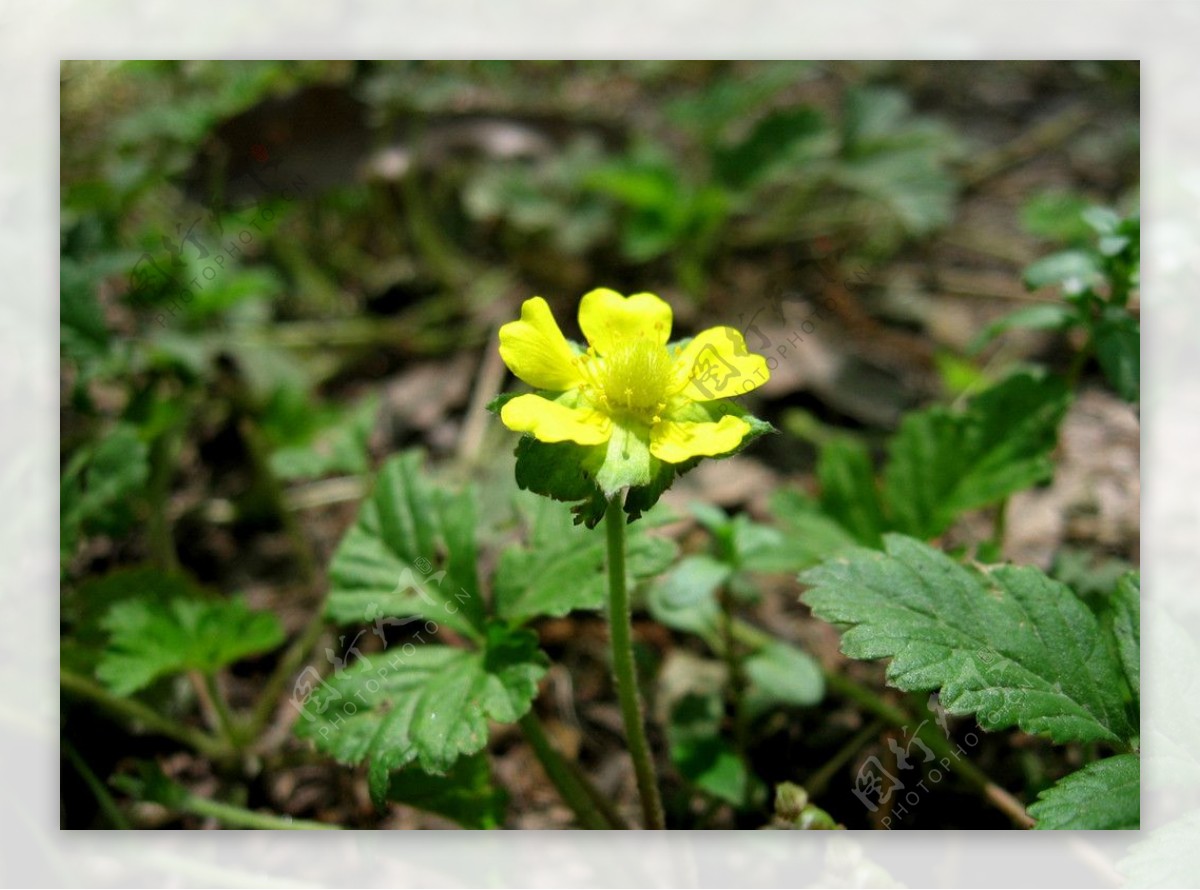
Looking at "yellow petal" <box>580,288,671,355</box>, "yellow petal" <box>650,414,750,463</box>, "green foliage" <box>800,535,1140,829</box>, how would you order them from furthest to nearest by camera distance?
"yellow petal" <box>580,288,671,355</box>, "green foliage" <box>800,535,1140,829</box>, "yellow petal" <box>650,414,750,463</box>

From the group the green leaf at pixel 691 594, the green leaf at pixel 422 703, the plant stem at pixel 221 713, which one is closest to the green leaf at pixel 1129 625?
the green leaf at pixel 691 594

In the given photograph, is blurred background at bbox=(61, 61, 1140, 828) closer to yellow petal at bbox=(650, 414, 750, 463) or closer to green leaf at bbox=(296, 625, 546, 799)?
green leaf at bbox=(296, 625, 546, 799)

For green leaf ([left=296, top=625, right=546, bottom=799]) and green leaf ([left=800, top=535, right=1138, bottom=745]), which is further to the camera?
green leaf ([left=296, top=625, right=546, bottom=799])

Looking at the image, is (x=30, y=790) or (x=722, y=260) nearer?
(x=30, y=790)

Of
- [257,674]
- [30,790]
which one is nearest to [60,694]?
[30,790]

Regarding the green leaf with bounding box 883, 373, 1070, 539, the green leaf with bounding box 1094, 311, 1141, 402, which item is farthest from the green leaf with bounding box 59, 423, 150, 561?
the green leaf with bounding box 1094, 311, 1141, 402

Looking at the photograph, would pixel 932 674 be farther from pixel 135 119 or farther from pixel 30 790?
pixel 135 119
